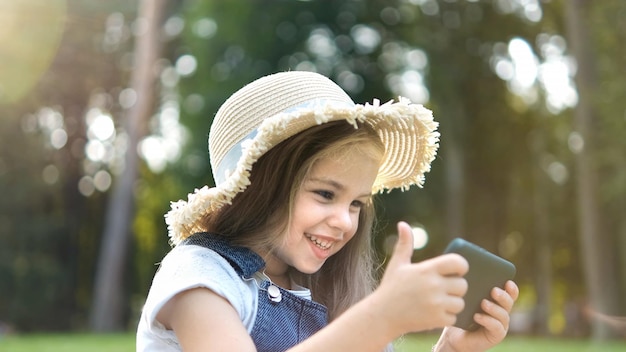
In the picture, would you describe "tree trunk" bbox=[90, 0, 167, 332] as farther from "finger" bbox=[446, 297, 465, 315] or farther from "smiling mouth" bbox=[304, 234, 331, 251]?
"finger" bbox=[446, 297, 465, 315]

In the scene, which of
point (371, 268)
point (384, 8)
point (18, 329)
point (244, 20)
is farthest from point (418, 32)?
point (371, 268)

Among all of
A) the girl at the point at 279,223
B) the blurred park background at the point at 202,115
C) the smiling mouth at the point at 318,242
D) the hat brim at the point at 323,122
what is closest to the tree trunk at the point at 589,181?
the blurred park background at the point at 202,115

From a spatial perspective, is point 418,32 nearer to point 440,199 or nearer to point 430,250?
point 440,199

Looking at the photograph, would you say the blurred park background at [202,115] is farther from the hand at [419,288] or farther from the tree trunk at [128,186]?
the hand at [419,288]

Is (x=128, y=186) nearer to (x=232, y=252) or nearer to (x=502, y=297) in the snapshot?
(x=232, y=252)

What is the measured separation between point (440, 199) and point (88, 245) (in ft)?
31.1

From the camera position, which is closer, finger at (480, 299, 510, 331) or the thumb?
the thumb

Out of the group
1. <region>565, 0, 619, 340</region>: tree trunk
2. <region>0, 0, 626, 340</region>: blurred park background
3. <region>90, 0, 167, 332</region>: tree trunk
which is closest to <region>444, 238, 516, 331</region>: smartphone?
<region>565, 0, 619, 340</region>: tree trunk

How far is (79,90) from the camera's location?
23.2 metres

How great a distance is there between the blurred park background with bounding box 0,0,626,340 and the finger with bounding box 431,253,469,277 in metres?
15.9

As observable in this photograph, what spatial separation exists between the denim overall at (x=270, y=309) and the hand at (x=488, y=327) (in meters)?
0.34

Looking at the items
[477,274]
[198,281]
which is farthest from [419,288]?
[198,281]

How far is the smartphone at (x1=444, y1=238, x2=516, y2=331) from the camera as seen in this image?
72.1 inches

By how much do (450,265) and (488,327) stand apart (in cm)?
48
